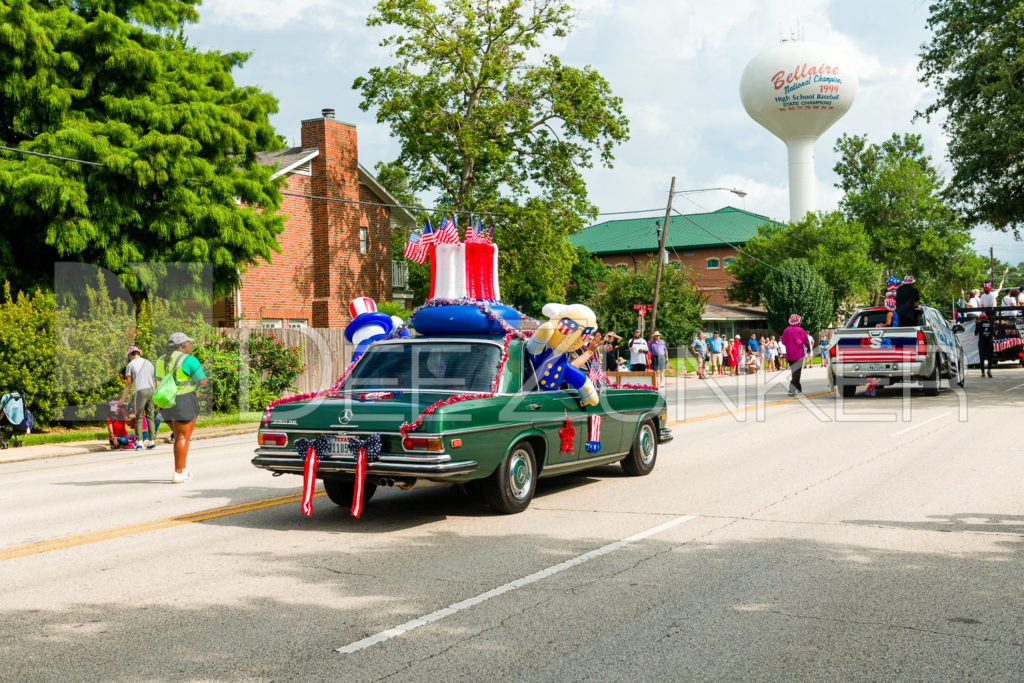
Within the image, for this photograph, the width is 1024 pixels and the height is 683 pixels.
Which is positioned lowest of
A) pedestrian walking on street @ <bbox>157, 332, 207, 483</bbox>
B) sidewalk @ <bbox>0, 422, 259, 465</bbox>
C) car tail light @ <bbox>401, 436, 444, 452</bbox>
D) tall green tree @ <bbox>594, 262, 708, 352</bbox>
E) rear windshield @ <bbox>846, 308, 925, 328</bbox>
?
sidewalk @ <bbox>0, 422, 259, 465</bbox>

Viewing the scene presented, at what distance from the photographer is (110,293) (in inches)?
883

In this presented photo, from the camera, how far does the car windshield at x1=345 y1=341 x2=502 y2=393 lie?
8.57 meters

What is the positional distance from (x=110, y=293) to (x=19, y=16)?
20.7ft

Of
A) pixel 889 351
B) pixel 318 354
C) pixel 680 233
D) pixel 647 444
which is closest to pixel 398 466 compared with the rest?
pixel 647 444

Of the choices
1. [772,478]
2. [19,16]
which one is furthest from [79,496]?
[19,16]

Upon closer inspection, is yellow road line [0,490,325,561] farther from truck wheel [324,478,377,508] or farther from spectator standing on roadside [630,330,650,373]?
spectator standing on roadside [630,330,650,373]

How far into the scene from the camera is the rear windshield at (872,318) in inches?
846

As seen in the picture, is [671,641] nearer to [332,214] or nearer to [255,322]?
[255,322]

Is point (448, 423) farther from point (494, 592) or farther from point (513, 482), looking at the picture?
point (494, 592)

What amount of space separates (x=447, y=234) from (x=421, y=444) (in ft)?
12.7

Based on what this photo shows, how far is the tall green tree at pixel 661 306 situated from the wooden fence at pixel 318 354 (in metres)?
17.3

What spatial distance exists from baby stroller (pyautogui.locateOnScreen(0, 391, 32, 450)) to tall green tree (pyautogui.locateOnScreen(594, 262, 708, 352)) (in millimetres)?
29622

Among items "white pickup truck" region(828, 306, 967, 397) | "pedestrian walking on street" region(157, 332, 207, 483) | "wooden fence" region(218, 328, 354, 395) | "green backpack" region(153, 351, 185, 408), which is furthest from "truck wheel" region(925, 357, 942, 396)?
"green backpack" region(153, 351, 185, 408)

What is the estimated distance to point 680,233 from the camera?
84625 millimetres
